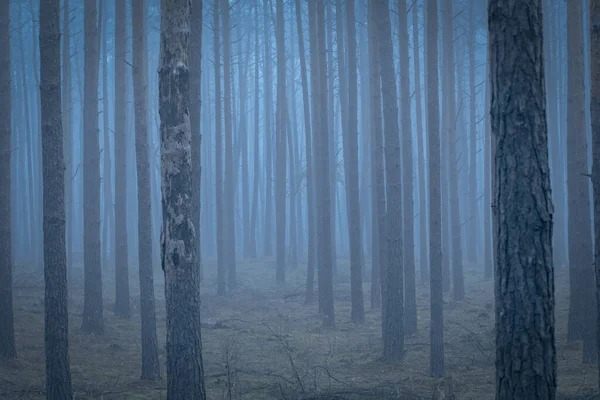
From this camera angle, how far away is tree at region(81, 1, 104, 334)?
14.6 m

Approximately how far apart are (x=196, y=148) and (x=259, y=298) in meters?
10.9

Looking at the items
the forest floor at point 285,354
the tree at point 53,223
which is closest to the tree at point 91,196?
the forest floor at point 285,354

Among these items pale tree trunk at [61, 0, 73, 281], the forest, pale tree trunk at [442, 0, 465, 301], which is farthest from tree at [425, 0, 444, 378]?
pale tree trunk at [61, 0, 73, 281]

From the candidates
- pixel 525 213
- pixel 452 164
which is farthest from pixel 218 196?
pixel 525 213

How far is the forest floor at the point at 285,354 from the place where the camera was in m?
9.61

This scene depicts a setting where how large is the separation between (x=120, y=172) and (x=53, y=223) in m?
10.2

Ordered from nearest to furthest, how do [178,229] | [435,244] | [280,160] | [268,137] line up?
[178,229] < [435,244] < [280,160] < [268,137]

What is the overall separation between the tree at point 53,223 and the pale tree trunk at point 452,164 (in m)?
14.7

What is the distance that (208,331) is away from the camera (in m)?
15.6

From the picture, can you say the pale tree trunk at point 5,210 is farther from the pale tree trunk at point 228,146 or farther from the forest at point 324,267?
the pale tree trunk at point 228,146

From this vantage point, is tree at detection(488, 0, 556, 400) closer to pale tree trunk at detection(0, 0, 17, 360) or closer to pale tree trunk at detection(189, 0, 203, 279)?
pale tree trunk at detection(189, 0, 203, 279)

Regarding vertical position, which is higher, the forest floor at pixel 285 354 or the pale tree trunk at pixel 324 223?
the pale tree trunk at pixel 324 223

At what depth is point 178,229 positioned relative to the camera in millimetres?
7301

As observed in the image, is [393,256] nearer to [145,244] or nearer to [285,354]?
[285,354]
